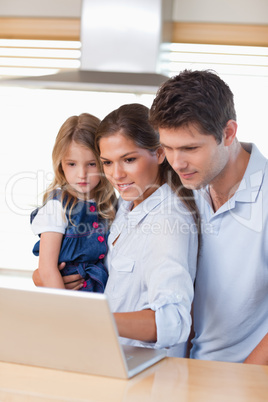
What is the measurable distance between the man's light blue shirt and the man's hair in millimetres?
202

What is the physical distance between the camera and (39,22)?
282cm

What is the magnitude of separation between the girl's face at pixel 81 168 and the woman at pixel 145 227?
181 millimetres

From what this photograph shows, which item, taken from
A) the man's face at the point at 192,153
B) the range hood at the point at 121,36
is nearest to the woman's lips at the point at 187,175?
the man's face at the point at 192,153

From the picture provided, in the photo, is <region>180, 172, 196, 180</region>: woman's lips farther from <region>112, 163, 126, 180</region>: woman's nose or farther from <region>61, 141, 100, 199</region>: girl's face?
<region>61, 141, 100, 199</region>: girl's face

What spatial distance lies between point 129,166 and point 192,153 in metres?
0.22

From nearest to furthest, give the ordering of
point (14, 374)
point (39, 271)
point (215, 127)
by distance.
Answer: point (14, 374) → point (215, 127) → point (39, 271)

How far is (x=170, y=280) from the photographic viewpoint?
4.17 feet

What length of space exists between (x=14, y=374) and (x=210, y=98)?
0.90 metres

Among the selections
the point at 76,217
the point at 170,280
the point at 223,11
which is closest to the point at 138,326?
the point at 170,280

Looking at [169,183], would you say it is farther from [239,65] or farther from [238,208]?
[239,65]

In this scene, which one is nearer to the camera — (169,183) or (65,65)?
(169,183)

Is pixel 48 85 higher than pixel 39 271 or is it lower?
higher

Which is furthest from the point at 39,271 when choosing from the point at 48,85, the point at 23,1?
the point at 23,1

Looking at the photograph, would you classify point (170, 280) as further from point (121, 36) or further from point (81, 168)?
point (121, 36)
